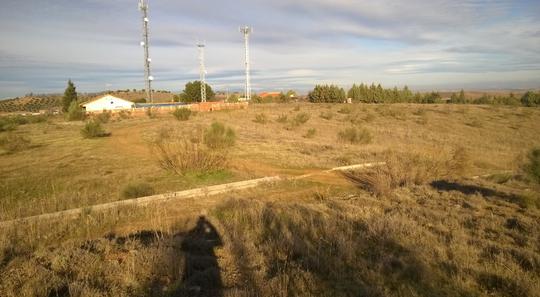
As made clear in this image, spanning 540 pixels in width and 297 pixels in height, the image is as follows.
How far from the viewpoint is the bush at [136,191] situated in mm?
11312

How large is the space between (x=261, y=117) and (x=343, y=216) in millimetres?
32092

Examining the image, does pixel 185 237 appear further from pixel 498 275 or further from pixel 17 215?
pixel 498 275

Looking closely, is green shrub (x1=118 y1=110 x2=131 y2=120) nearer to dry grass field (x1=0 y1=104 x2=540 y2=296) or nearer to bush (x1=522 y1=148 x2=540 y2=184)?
dry grass field (x1=0 y1=104 x2=540 y2=296)

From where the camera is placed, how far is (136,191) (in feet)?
37.6

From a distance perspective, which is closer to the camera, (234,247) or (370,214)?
(234,247)

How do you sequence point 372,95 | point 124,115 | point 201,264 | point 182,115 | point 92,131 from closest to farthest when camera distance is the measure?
point 201,264, point 92,131, point 182,115, point 124,115, point 372,95

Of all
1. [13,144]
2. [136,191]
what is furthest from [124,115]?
[136,191]

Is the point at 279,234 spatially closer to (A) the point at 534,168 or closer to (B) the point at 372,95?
(A) the point at 534,168

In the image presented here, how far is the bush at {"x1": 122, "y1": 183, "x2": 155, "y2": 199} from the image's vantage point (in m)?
11.3

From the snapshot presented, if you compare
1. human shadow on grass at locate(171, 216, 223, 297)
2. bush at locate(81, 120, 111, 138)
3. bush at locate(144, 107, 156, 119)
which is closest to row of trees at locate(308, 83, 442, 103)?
bush at locate(144, 107, 156, 119)

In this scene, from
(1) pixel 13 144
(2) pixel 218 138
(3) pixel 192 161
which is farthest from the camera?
(1) pixel 13 144

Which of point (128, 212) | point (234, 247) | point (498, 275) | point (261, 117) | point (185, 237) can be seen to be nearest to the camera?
point (498, 275)

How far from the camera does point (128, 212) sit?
952 centimetres

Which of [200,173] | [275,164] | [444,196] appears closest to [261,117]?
[275,164]
